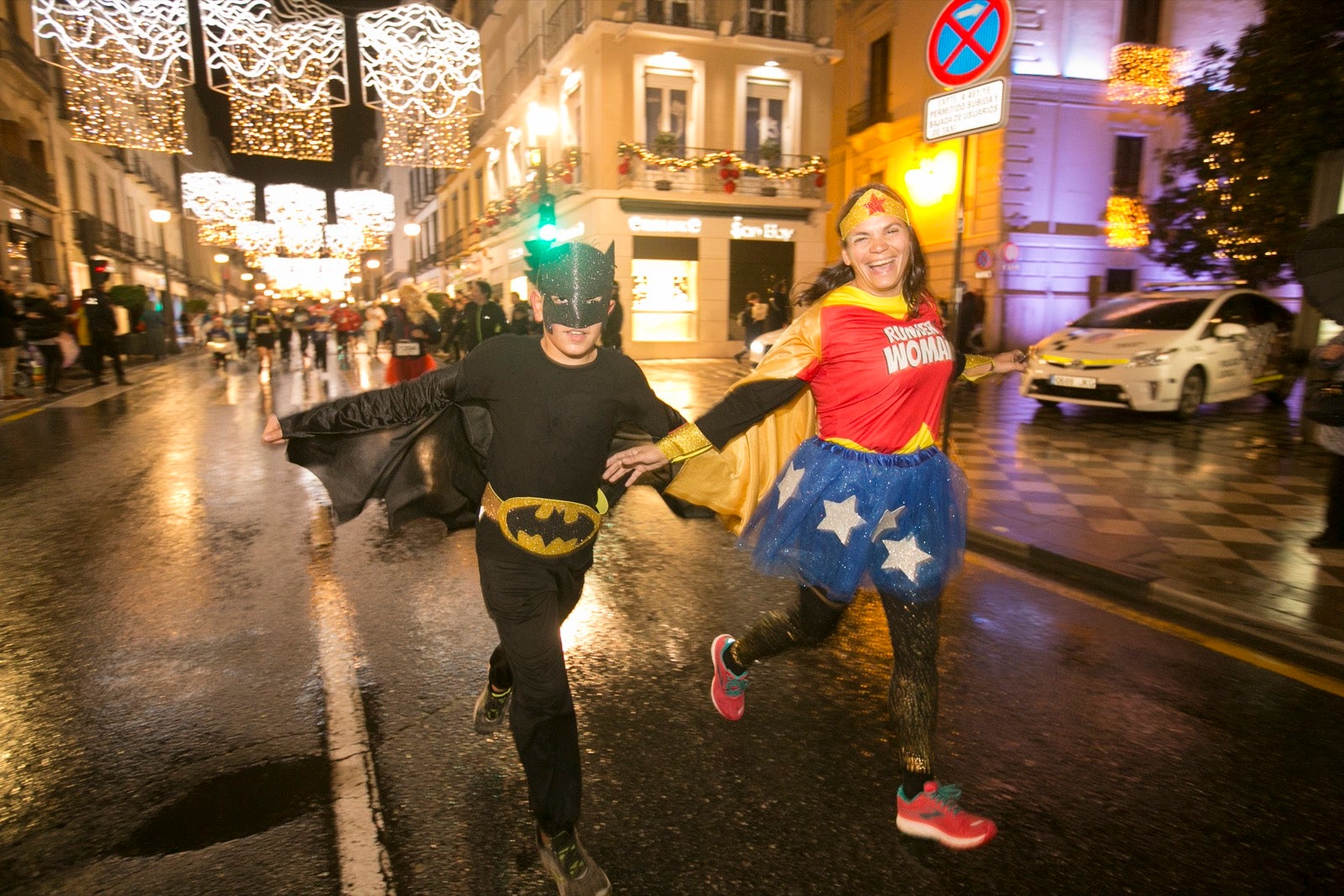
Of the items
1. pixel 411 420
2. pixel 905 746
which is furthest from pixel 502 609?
pixel 905 746

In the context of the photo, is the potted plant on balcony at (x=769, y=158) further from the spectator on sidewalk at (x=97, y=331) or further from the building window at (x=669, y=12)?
the spectator on sidewalk at (x=97, y=331)

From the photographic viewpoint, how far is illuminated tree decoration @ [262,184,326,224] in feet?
87.6

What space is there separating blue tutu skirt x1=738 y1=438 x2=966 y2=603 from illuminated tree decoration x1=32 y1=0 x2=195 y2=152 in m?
9.50

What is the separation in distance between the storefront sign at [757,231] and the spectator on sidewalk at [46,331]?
17065mm

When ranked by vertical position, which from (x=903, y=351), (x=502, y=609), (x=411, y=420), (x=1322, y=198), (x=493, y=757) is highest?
(x=1322, y=198)

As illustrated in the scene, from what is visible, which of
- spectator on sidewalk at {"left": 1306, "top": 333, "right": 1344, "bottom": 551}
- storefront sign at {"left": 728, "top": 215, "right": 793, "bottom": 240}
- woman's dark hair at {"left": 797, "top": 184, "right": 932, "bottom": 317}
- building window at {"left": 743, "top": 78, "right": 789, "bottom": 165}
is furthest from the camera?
storefront sign at {"left": 728, "top": 215, "right": 793, "bottom": 240}

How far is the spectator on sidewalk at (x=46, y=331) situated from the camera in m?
15.1

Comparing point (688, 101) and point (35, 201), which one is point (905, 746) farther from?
point (35, 201)

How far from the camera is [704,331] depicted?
25.7 meters

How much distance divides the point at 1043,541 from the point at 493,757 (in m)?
4.16

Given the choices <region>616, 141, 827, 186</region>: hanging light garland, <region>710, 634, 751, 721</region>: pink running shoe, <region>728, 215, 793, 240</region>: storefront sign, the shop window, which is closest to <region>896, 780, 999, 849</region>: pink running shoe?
<region>710, 634, 751, 721</region>: pink running shoe

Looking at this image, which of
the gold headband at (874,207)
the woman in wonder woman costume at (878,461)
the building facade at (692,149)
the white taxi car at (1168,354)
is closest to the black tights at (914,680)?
the woman in wonder woman costume at (878,461)

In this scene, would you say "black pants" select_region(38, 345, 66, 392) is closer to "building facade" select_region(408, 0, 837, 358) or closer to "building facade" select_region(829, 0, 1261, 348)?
"building facade" select_region(408, 0, 837, 358)

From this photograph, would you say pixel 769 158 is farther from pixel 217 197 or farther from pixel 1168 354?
pixel 1168 354
